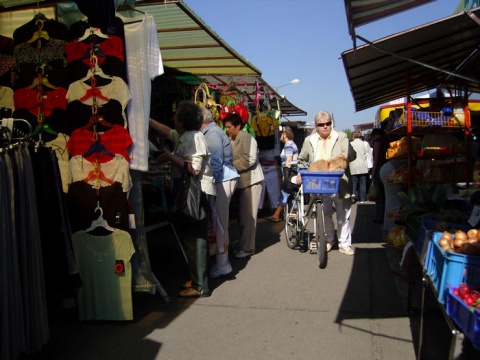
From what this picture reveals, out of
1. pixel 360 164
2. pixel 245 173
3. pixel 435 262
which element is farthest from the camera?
pixel 360 164

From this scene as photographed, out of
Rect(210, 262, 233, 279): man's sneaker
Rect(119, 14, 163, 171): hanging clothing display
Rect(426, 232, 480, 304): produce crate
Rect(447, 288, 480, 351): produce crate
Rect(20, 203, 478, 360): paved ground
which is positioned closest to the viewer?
Rect(447, 288, 480, 351): produce crate

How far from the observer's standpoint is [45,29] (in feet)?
14.5

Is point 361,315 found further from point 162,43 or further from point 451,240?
point 162,43

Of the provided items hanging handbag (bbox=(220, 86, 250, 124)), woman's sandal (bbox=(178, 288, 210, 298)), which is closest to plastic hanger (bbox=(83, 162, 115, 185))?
woman's sandal (bbox=(178, 288, 210, 298))

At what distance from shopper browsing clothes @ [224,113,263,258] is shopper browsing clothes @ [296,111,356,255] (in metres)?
0.65

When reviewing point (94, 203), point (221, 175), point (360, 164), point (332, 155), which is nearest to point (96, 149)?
point (94, 203)

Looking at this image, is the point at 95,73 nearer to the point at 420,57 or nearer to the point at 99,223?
the point at 99,223

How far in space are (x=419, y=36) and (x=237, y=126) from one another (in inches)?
114

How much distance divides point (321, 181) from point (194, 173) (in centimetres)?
170

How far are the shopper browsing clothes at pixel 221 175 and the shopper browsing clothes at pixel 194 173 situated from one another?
1.79 ft

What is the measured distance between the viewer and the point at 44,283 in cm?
342

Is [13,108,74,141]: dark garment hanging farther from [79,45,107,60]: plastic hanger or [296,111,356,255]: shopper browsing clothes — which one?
[296,111,356,255]: shopper browsing clothes

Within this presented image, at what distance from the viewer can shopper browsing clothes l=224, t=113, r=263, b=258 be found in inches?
266

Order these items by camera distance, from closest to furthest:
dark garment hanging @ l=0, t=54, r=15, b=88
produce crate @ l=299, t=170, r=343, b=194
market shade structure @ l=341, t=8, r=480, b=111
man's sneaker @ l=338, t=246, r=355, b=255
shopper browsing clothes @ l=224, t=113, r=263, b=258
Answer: market shade structure @ l=341, t=8, r=480, b=111
dark garment hanging @ l=0, t=54, r=15, b=88
produce crate @ l=299, t=170, r=343, b=194
shopper browsing clothes @ l=224, t=113, r=263, b=258
man's sneaker @ l=338, t=246, r=355, b=255
